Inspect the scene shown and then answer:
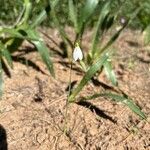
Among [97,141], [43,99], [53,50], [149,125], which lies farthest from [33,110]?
[53,50]

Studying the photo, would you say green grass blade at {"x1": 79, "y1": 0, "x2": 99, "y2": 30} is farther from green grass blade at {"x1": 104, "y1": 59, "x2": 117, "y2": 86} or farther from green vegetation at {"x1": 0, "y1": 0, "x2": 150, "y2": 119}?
green grass blade at {"x1": 104, "y1": 59, "x2": 117, "y2": 86}

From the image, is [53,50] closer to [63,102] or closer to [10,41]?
[10,41]

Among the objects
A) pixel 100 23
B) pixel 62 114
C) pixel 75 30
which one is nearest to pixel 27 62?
pixel 75 30

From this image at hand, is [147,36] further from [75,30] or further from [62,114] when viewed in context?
[62,114]

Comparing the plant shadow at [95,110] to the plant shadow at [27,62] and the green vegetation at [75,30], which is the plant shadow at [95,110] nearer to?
the green vegetation at [75,30]

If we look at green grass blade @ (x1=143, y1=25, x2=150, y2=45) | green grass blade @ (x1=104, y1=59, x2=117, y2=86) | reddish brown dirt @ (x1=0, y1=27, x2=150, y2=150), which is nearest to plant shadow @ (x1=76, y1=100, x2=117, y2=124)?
reddish brown dirt @ (x1=0, y1=27, x2=150, y2=150)

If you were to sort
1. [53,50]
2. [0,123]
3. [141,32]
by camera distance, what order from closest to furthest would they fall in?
[0,123], [53,50], [141,32]
